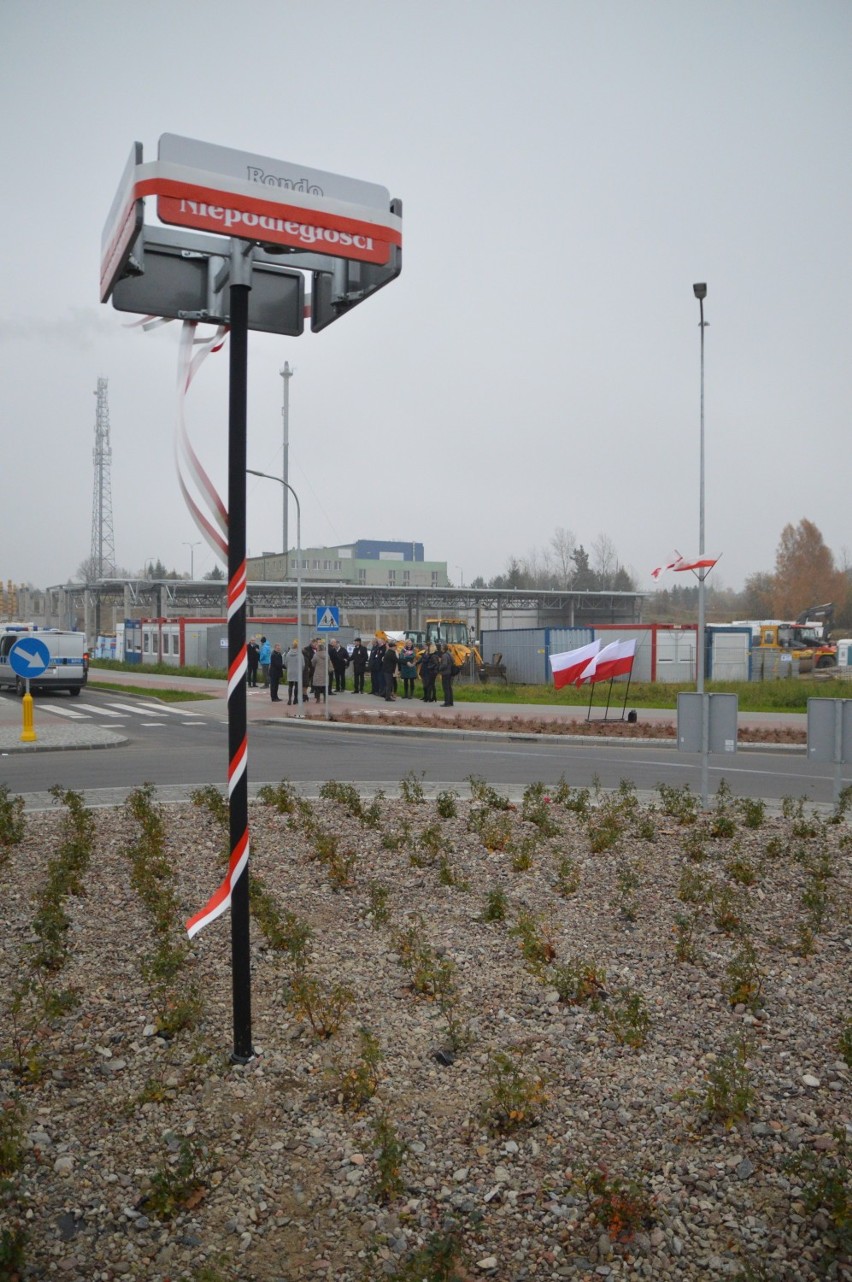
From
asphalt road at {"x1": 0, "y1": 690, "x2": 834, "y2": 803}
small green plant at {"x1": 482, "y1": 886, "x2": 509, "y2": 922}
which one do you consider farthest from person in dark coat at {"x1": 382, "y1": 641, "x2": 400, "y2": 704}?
small green plant at {"x1": 482, "y1": 886, "x2": 509, "y2": 922}

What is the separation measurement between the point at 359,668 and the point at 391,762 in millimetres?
17268

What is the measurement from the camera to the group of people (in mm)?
26062

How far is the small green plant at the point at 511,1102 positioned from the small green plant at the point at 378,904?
1.89 m

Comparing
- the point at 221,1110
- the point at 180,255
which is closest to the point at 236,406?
the point at 180,255

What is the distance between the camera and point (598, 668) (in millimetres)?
20250

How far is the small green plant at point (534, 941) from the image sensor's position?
17.6ft

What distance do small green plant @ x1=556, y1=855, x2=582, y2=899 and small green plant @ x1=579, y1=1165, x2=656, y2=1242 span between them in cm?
323

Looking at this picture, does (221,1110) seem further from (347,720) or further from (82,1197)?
(347,720)

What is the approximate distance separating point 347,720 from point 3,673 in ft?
56.1

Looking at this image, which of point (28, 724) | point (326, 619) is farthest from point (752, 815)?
point (326, 619)

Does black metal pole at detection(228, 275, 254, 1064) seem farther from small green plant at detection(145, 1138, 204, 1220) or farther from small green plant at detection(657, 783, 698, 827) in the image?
small green plant at detection(657, 783, 698, 827)

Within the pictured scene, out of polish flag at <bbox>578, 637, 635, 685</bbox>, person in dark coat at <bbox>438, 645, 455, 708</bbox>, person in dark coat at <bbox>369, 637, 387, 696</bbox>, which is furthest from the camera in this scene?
person in dark coat at <bbox>369, 637, 387, 696</bbox>

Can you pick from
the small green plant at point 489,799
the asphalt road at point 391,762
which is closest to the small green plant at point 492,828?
the small green plant at point 489,799

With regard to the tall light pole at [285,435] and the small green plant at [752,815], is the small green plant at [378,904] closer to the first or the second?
the small green plant at [752,815]
